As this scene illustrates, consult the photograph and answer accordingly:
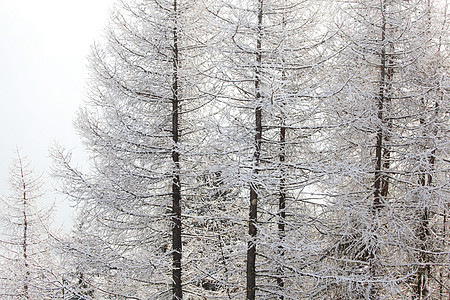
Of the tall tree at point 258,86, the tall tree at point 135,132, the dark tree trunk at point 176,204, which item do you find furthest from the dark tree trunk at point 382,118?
the dark tree trunk at point 176,204

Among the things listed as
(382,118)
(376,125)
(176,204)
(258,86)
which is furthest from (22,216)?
(382,118)

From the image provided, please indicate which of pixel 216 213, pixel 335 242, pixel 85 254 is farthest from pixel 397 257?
pixel 85 254

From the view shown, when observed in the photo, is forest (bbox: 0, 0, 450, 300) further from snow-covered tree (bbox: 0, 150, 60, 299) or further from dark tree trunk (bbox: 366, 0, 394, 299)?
snow-covered tree (bbox: 0, 150, 60, 299)

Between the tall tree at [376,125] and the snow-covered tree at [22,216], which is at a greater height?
the tall tree at [376,125]

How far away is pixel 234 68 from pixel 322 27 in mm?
2946

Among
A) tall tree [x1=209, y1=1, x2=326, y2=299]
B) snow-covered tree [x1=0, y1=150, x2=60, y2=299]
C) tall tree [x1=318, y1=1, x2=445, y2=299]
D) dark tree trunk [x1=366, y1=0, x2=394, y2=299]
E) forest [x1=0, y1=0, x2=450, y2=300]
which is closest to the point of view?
tall tree [x1=209, y1=1, x2=326, y2=299]

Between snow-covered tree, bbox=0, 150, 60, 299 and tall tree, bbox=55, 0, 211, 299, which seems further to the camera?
snow-covered tree, bbox=0, 150, 60, 299

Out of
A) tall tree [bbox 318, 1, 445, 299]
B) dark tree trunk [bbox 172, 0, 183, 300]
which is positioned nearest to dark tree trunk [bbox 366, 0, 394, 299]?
tall tree [bbox 318, 1, 445, 299]

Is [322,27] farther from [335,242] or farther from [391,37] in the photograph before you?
[335,242]

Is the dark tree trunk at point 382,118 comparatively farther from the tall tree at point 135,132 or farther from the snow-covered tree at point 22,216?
the snow-covered tree at point 22,216

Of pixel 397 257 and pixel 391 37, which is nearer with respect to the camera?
pixel 391 37

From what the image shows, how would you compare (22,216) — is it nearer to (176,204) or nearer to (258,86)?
(176,204)

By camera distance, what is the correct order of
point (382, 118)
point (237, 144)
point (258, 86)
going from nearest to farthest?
point (237, 144), point (258, 86), point (382, 118)

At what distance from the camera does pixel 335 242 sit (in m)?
8.00
